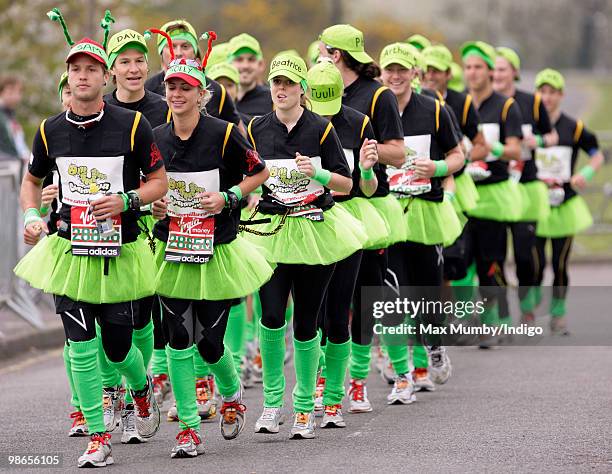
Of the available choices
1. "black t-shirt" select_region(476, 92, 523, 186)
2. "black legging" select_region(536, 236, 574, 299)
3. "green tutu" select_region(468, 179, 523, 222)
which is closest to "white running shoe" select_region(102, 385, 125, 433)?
"green tutu" select_region(468, 179, 523, 222)

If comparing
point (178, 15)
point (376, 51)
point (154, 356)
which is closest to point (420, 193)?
point (154, 356)

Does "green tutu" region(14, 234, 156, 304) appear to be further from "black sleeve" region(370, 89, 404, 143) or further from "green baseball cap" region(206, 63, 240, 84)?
"green baseball cap" region(206, 63, 240, 84)

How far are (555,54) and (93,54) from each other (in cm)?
8886

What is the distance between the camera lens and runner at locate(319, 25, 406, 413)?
10336mm

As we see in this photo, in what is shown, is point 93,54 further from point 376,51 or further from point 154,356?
point 376,51

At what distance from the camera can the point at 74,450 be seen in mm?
8906

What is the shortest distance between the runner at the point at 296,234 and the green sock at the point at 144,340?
776 millimetres

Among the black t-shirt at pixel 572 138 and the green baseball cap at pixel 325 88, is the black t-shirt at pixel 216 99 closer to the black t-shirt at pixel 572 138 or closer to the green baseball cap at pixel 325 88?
the green baseball cap at pixel 325 88

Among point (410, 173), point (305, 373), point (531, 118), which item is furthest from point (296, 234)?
point (531, 118)

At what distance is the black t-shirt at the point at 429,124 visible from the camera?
11445mm

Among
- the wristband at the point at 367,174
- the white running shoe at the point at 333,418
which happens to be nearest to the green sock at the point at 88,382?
the white running shoe at the point at 333,418

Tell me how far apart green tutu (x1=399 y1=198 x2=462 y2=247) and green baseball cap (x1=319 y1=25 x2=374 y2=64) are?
137cm

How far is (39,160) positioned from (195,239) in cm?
96

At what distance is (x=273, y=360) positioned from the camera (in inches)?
366
